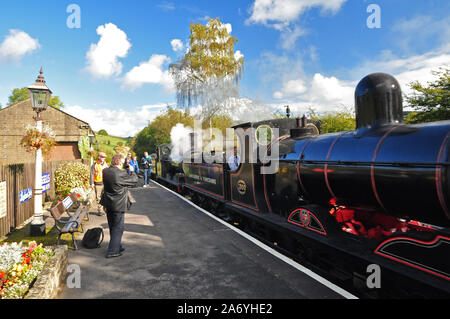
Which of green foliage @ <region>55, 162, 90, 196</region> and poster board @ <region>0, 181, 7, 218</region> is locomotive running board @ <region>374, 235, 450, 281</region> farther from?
green foliage @ <region>55, 162, 90, 196</region>

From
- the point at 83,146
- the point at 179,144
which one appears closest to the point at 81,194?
the point at 179,144

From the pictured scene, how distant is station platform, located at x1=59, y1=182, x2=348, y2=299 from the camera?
3.63 m

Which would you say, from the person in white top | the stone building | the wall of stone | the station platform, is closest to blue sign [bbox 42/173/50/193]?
the station platform

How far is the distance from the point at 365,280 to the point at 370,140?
6.20 feet

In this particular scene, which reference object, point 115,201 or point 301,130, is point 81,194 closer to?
point 115,201

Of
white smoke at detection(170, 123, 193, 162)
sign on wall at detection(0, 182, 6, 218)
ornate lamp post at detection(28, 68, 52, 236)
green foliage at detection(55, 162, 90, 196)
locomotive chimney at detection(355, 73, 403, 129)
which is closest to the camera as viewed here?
locomotive chimney at detection(355, 73, 403, 129)

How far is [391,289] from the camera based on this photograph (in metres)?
3.39

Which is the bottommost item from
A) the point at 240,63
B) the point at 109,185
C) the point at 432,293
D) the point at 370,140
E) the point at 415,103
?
the point at 432,293

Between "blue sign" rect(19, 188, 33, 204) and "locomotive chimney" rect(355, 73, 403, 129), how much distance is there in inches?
321

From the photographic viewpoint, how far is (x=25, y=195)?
293 inches

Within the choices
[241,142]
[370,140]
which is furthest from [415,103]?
[370,140]

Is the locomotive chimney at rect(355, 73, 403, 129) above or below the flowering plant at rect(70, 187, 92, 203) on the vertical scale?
above

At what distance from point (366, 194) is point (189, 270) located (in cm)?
289
